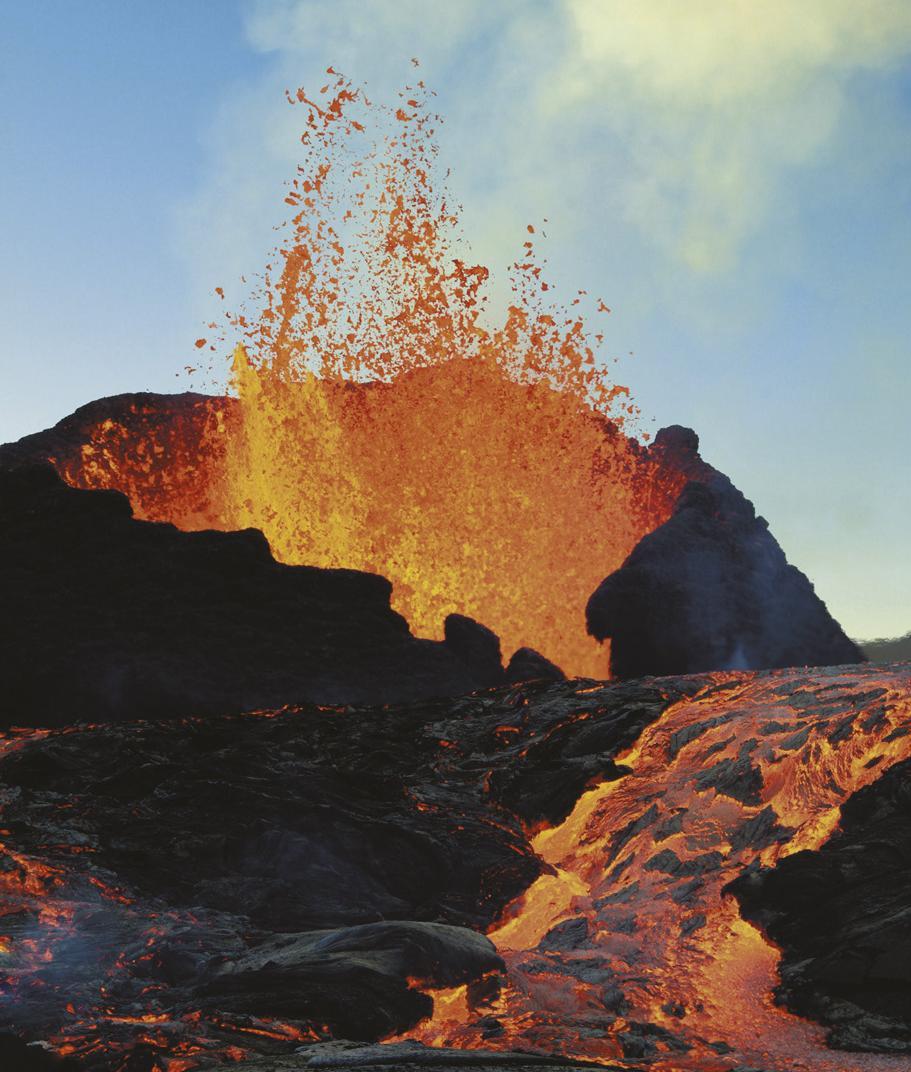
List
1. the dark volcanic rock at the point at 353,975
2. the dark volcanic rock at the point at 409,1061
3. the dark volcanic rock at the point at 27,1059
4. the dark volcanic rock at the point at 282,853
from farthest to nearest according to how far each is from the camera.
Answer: the dark volcanic rock at the point at 282,853
the dark volcanic rock at the point at 353,975
the dark volcanic rock at the point at 27,1059
the dark volcanic rock at the point at 409,1061

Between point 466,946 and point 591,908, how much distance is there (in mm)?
2307

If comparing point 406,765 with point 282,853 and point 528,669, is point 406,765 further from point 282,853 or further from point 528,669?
point 528,669

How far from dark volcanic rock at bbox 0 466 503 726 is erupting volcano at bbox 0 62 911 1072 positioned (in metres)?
0.06

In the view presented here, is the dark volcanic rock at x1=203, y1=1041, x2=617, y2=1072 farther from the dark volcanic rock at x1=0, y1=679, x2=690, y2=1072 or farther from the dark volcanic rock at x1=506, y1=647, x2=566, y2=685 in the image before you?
the dark volcanic rock at x1=506, y1=647, x2=566, y2=685

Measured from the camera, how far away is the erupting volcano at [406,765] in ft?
23.0

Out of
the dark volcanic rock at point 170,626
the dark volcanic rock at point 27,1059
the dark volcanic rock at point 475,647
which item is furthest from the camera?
the dark volcanic rock at point 475,647

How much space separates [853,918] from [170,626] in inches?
508

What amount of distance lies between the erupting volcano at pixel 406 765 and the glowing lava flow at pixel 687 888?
39 millimetres

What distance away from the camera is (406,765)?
13.6 metres

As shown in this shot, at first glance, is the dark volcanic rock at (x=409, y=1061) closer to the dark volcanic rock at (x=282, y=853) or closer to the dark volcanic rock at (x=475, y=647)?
the dark volcanic rock at (x=282, y=853)

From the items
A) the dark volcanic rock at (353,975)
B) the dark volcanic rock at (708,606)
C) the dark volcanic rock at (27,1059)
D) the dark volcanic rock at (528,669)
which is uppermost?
the dark volcanic rock at (708,606)

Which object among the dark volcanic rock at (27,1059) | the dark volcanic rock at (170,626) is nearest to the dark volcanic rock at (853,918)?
Result: the dark volcanic rock at (27,1059)

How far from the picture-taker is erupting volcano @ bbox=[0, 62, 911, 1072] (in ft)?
23.0

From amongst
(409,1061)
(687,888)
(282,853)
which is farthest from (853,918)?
(282,853)
